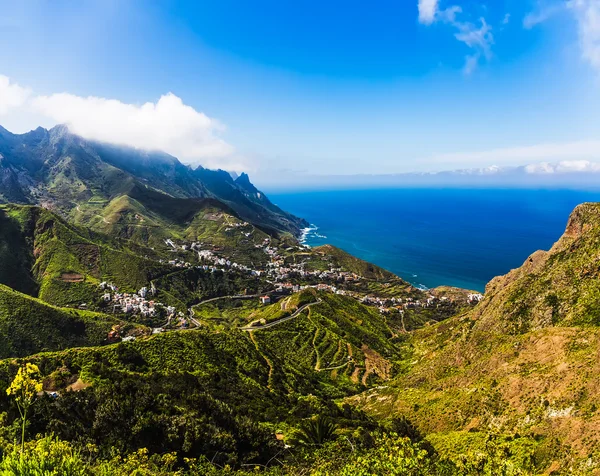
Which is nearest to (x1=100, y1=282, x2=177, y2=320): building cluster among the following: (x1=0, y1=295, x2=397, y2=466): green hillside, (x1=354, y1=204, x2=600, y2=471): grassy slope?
(x1=0, y1=295, x2=397, y2=466): green hillside

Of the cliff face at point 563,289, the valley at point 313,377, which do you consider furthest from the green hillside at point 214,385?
the cliff face at point 563,289

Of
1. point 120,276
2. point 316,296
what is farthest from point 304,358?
point 120,276

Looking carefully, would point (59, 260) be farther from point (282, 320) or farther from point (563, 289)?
point (563, 289)

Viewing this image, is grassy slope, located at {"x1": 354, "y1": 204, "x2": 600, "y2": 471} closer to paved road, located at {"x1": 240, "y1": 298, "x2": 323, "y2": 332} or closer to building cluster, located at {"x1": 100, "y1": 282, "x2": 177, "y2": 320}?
paved road, located at {"x1": 240, "y1": 298, "x2": 323, "y2": 332}

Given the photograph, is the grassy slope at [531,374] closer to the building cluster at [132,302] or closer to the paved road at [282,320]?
the paved road at [282,320]

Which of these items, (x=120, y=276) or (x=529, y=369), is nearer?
(x=529, y=369)

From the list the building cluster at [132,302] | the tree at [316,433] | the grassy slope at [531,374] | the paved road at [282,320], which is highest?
the grassy slope at [531,374]

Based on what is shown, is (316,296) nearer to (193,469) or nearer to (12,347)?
(12,347)

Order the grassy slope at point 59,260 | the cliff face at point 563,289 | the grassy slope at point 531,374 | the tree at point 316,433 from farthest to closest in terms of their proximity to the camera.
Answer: the grassy slope at point 59,260 → the cliff face at point 563,289 → the tree at point 316,433 → the grassy slope at point 531,374
